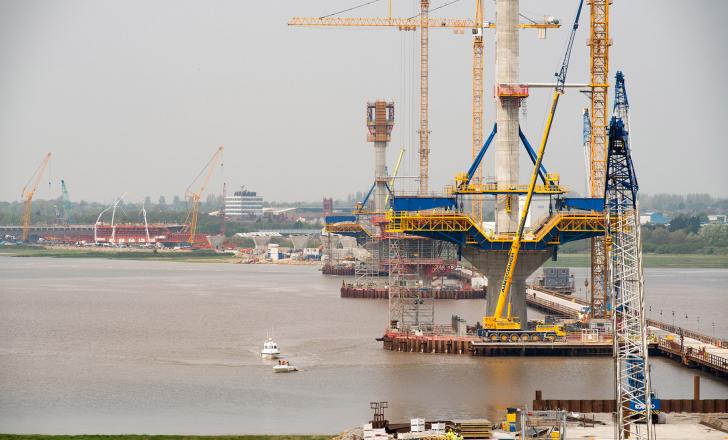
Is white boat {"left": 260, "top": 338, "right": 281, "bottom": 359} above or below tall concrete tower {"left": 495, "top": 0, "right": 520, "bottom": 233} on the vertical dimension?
below

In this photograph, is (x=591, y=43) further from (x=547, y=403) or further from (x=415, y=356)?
(x=547, y=403)

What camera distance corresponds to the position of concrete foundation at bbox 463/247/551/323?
3706 inches

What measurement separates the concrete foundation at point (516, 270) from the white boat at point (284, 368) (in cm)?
1769

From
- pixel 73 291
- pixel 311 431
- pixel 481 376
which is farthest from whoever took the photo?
pixel 73 291

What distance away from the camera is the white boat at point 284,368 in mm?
83113

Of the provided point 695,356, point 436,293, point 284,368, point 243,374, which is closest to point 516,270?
point 695,356

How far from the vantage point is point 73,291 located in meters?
164

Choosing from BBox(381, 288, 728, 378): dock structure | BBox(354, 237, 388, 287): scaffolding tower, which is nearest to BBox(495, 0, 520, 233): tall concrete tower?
BBox(381, 288, 728, 378): dock structure

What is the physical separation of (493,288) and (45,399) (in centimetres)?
3496

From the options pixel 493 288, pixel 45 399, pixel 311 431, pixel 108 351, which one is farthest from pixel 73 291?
pixel 311 431

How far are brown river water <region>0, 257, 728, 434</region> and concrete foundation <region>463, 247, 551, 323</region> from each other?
6.23m

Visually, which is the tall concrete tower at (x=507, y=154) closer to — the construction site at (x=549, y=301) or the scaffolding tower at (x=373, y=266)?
the construction site at (x=549, y=301)

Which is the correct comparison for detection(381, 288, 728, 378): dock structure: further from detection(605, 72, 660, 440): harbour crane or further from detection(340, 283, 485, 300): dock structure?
detection(340, 283, 485, 300): dock structure

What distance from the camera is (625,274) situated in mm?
52844
